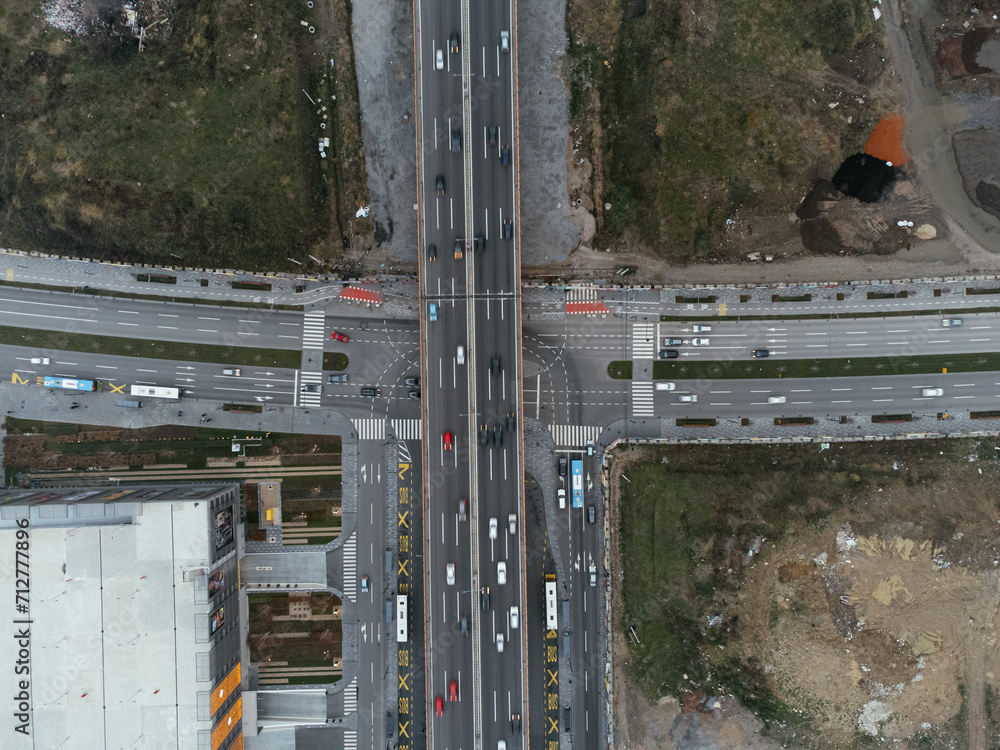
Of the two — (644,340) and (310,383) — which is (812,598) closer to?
(644,340)

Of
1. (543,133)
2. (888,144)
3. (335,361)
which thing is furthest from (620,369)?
(888,144)

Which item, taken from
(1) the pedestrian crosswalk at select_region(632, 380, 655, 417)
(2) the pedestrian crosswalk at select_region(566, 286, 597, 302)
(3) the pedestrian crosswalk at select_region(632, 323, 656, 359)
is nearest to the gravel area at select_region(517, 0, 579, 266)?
(2) the pedestrian crosswalk at select_region(566, 286, 597, 302)

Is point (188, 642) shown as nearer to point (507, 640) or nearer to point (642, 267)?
point (507, 640)

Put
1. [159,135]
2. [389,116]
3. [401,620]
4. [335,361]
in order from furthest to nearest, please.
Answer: [335,361] → [389,116] → [401,620] → [159,135]

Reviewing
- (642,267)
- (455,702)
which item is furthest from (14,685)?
(642,267)

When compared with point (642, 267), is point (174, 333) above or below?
below
